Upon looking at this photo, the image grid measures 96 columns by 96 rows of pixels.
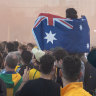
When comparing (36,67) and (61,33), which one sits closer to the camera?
(36,67)

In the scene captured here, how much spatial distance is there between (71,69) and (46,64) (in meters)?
0.29

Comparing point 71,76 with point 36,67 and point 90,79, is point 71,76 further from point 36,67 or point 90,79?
point 36,67

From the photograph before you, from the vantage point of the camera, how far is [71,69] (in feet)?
7.70

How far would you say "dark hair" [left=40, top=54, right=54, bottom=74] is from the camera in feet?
8.04

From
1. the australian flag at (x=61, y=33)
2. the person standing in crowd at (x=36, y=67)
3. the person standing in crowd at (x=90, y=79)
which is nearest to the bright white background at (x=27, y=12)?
the australian flag at (x=61, y=33)

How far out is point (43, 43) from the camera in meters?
4.19

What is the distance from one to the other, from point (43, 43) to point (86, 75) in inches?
49.2

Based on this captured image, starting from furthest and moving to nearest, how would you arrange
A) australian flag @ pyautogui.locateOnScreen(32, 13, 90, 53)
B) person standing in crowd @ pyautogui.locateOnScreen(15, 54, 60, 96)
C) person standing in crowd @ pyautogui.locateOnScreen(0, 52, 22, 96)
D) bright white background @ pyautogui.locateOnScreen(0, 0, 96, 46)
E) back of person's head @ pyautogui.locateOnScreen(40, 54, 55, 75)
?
bright white background @ pyautogui.locateOnScreen(0, 0, 96, 46), australian flag @ pyautogui.locateOnScreen(32, 13, 90, 53), person standing in crowd @ pyautogui.locateOnScreen(0, 52, 22, 96), back of person's head @ pyautogui.locateOnScreen(40, 54, 55, 75), person standing in crowd @ pyautogui.locateOnScreen(15, 54, 60, 96)

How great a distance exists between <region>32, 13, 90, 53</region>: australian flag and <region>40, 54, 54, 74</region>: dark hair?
1.56 meters

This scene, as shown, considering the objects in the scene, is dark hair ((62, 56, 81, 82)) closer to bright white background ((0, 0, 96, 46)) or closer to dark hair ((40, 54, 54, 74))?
dark hair ((40, 54, 54, 74))

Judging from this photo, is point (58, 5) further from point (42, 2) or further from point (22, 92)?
point (22, 92)

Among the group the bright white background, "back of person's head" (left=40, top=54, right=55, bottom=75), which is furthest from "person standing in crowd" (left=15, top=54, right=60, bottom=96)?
the bright white background

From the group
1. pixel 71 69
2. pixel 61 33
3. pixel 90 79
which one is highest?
pixel 61 33

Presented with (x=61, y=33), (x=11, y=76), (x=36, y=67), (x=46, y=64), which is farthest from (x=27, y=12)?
(x=46, y=64)
